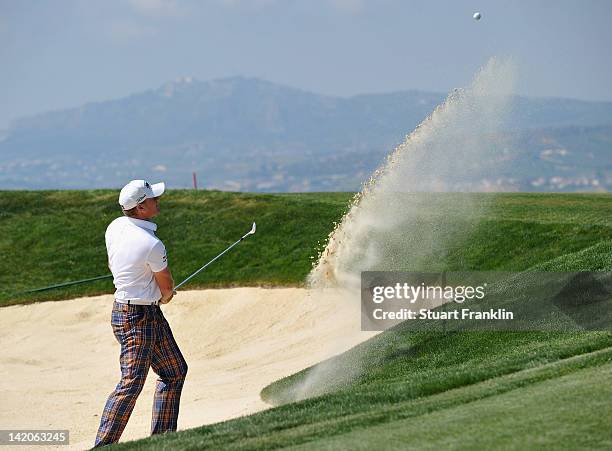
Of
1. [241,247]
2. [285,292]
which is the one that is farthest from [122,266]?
[241,247]

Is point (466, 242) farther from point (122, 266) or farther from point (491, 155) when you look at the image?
point (122, 266)

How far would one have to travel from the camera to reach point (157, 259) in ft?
29.6

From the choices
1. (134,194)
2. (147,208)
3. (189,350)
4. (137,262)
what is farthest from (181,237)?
(137,262)

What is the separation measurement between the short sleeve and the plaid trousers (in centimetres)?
40

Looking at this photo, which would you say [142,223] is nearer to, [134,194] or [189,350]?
[134,194]

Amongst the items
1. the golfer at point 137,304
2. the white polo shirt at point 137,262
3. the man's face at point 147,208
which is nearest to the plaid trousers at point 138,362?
the golfer at point 137,304

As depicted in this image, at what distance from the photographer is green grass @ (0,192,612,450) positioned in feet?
22.8

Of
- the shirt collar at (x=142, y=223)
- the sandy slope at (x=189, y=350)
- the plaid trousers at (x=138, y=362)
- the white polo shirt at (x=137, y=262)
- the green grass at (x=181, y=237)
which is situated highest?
the shirt collar at (x=142, y=223)

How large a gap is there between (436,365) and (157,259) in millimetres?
4351

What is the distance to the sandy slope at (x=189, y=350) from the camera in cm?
1477

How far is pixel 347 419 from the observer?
8.22m

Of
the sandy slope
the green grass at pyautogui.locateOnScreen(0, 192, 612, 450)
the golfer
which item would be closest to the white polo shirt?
the golfer

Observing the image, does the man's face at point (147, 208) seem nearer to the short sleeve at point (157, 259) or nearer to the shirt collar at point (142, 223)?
the shirt collar at point (142, 223)

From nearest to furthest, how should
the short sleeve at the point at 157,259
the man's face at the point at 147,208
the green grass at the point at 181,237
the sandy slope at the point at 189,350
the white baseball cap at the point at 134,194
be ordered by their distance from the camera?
the short sleeve at the point at 157,259 → the white baseball cap at the point at 134,194 → the man's face at the point at 147,208 → the sandy slope at the point at 189,350 → the green grass at the point at 181,237
